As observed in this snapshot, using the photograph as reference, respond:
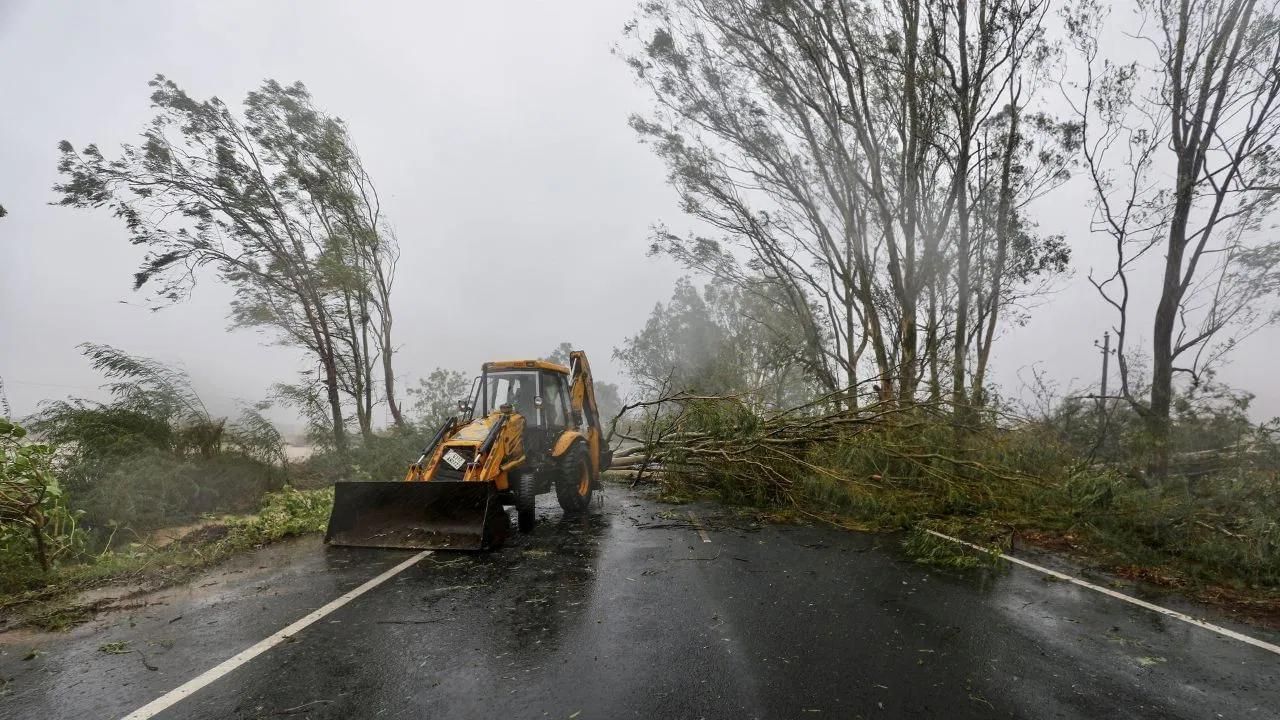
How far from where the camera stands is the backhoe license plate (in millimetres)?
7145

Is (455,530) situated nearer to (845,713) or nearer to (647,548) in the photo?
(647,548)

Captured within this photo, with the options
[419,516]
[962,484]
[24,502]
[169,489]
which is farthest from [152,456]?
[962,484]

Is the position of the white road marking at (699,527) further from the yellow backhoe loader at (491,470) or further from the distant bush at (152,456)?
the distant bush at (152,456)

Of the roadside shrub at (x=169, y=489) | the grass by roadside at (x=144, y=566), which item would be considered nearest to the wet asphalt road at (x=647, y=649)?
the grass by roadside at (x=144, y=566)

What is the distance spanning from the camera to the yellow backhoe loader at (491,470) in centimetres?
650

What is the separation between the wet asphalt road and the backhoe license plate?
1288mm

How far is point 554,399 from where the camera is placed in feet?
30.9

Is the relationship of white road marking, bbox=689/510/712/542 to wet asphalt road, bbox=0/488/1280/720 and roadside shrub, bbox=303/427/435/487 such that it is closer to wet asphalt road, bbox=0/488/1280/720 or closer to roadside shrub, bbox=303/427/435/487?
wet asphalt road, bbox=0/488/1280/720

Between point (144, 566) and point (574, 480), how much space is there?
4.86 m

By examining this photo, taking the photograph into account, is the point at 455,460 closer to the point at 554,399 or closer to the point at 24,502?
the point at 554,399

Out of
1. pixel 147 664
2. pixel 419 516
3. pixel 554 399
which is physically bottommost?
pixel 147 664

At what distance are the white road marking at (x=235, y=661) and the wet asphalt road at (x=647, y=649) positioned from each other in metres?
0.08

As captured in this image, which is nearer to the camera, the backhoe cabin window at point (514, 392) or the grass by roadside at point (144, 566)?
the grass by roadside at point (144, 566)

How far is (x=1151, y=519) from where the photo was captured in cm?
711
